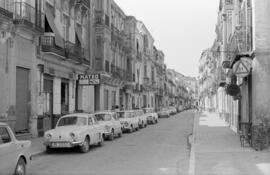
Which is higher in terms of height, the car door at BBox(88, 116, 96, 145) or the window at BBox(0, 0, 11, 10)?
the window at BBox(0, 0, 11, 10)

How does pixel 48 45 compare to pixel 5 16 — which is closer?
pixel 5 16

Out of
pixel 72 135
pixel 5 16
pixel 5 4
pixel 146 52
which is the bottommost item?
pixel 72 135

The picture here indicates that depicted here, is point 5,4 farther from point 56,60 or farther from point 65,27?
point 65,27

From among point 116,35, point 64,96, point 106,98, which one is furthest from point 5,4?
point 116,35

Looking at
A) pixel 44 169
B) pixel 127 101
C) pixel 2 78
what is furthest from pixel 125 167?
pixel 127 101

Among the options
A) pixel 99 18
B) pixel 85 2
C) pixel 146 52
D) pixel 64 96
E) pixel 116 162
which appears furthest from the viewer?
pixel 146 52

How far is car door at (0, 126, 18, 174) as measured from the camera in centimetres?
867

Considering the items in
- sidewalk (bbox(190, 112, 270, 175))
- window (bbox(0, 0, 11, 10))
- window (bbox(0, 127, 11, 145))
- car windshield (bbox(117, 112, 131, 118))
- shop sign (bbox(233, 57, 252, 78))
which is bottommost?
sidewalk (bbox(190, 112, 270, 175))

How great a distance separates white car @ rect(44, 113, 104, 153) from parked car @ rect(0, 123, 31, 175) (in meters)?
5.19

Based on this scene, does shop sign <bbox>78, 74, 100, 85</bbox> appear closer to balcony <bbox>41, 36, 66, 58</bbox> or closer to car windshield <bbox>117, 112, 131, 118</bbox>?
balcony <bbox>41, 36, 66, 58</bbox>

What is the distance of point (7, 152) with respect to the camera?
29.2 ft

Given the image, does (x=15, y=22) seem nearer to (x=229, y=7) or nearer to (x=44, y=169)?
(x=44, y=169)

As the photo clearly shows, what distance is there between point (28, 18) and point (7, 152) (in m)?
12.8

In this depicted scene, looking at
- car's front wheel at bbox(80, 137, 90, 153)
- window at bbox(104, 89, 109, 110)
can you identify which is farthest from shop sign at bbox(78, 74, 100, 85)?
window at bbox(104, 89, 109, 110)
